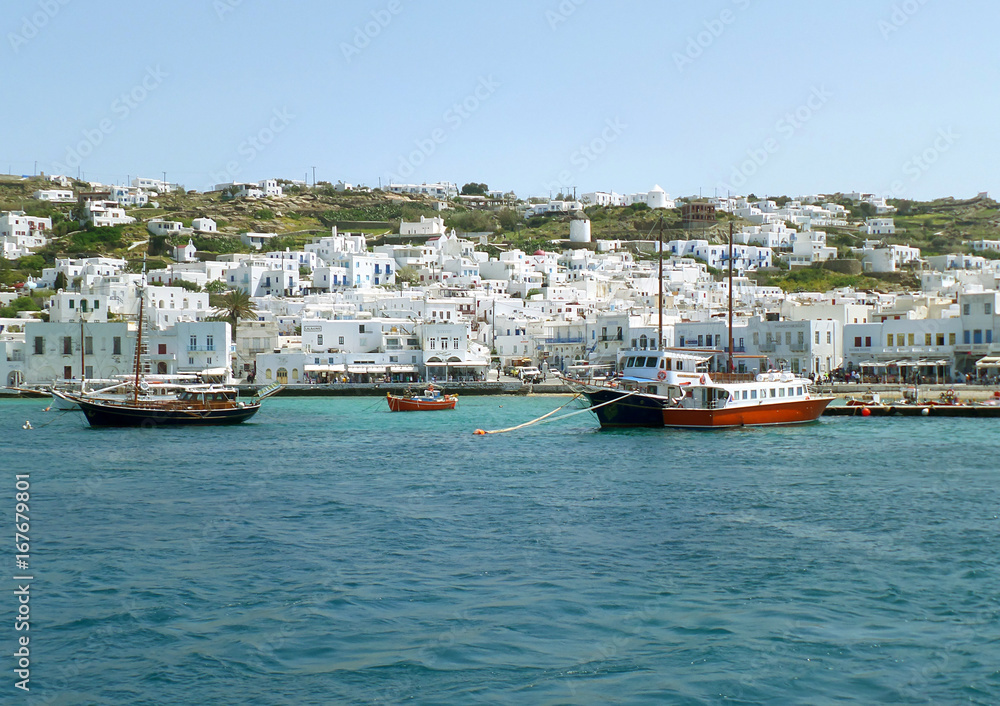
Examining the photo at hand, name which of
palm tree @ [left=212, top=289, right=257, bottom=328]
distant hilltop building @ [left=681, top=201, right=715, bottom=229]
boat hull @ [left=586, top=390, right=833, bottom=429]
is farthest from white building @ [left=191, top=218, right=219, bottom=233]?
boat hull @ [left=586, top=390, right=833, bottom=429]

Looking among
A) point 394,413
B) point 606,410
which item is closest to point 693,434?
point 606,410

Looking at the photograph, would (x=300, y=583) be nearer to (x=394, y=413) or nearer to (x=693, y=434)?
(x=693, y=434)

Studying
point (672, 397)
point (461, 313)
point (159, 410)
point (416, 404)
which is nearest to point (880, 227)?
point (461, 313)

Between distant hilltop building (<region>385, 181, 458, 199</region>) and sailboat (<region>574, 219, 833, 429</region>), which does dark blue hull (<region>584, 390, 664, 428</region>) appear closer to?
sailboat (<region>574, 219, 833, 429</region>)

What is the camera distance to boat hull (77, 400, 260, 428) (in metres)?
40.5

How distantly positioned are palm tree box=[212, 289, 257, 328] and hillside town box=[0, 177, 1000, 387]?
0.97 metres

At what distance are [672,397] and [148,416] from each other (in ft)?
70.1

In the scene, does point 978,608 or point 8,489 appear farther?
point 8,489

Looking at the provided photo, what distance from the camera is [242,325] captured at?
7131 centimetres

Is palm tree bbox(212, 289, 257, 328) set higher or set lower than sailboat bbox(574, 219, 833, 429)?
higher

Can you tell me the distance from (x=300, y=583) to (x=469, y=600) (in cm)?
249

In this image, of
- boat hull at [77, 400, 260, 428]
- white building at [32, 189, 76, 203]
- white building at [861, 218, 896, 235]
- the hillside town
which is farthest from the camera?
white building at [861, 218, 896, 235]

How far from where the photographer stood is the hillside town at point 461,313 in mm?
59156

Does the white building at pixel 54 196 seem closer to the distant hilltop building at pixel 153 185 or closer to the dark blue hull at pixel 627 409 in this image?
the distant hilltop building at pixel 153 185
